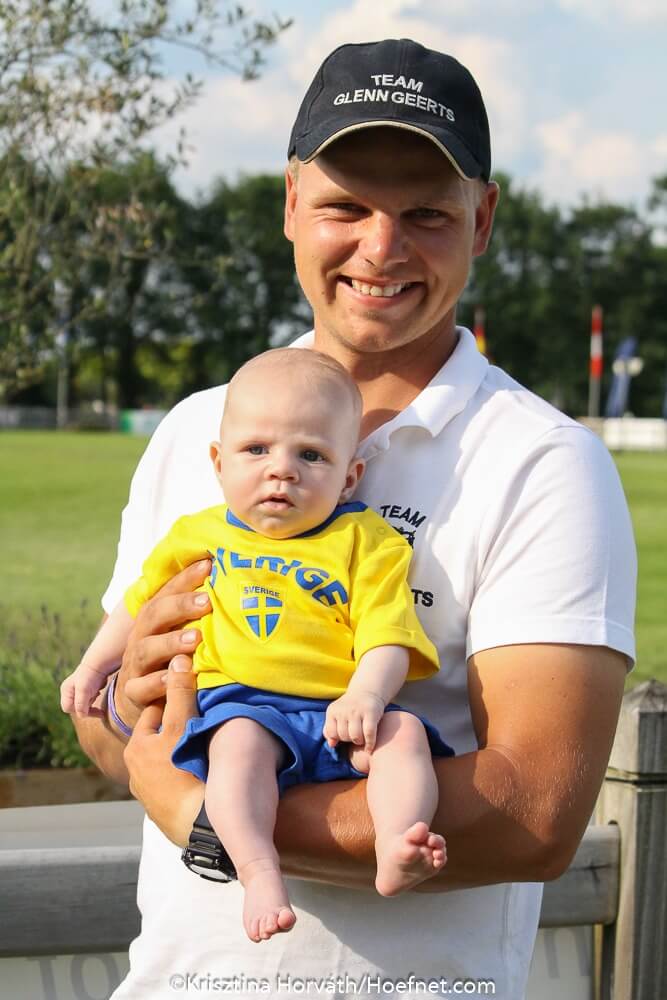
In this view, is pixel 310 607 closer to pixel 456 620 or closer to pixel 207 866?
pixel 456 620

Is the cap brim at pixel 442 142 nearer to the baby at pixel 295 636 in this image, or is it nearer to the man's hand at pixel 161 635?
the baby at pixel 295 636

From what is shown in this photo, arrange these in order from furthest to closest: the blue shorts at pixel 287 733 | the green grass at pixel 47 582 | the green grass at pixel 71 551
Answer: the green grass at pixel 71 551
the green grass at pixel 47 582
the blue shorts at pixel 287 733

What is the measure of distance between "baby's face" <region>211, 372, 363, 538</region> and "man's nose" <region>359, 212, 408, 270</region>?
0.26 meters

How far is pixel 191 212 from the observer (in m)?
72.0

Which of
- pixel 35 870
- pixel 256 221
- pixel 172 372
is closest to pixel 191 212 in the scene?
pixel 256 221

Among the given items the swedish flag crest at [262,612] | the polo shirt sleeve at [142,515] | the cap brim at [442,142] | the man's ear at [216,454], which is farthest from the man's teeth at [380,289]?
the swedish flag crest at [262,612]

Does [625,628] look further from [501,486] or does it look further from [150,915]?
[150,915]

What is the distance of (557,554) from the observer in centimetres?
210

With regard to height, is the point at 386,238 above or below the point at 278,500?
above

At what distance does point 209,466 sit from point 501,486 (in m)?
0.65

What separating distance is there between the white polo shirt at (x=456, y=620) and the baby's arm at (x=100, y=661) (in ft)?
1.30

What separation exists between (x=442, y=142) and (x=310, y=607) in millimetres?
864

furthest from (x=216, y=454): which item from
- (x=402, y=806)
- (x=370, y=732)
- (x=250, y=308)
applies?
(x=250, y=308)

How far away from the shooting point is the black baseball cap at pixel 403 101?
235 cm
